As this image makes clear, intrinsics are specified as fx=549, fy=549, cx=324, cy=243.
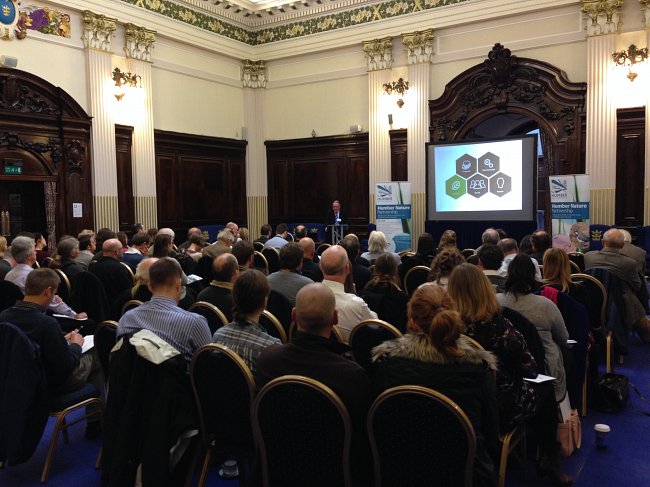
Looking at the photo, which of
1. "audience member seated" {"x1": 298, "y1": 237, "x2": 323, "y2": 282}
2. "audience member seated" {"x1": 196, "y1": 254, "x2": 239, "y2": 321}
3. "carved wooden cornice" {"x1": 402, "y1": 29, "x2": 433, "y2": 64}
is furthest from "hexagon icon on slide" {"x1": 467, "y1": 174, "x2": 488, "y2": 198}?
"audience member seated" {"x1": 196, "y1": 254, "x2": 239, "y2": 321}

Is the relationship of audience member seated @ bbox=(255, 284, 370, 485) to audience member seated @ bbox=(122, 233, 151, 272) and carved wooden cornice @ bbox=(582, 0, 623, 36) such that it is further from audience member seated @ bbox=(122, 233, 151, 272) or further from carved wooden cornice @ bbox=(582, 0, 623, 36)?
carved wooden cornice @ bbox=(582, 0, 623, 36)

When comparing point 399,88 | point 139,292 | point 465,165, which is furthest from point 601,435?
point 399,88

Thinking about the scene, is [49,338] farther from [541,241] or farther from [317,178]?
[317,178]

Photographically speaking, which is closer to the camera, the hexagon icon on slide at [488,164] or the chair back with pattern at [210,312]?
the chair back with pattern at [210,312]

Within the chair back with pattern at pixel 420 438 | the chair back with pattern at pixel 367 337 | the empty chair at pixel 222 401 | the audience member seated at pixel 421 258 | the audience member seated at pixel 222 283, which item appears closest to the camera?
the chair back with pattern at pixel 420 438

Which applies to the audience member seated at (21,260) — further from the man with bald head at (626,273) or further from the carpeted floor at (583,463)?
the man with bald head at (626,273)

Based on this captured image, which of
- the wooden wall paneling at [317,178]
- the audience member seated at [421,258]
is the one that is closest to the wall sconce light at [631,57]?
the wooden wall paneling at [317,178]

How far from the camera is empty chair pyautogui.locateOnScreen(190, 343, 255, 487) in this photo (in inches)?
92.7

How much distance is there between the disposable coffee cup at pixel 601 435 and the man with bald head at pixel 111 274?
12.6 feet

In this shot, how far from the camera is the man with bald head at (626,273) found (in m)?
4.88

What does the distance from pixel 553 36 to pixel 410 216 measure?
4.27 metres

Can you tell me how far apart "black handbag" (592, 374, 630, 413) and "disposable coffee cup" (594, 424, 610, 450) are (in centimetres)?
65

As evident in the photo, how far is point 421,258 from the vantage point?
18.7 feet

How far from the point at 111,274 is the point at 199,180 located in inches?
308
